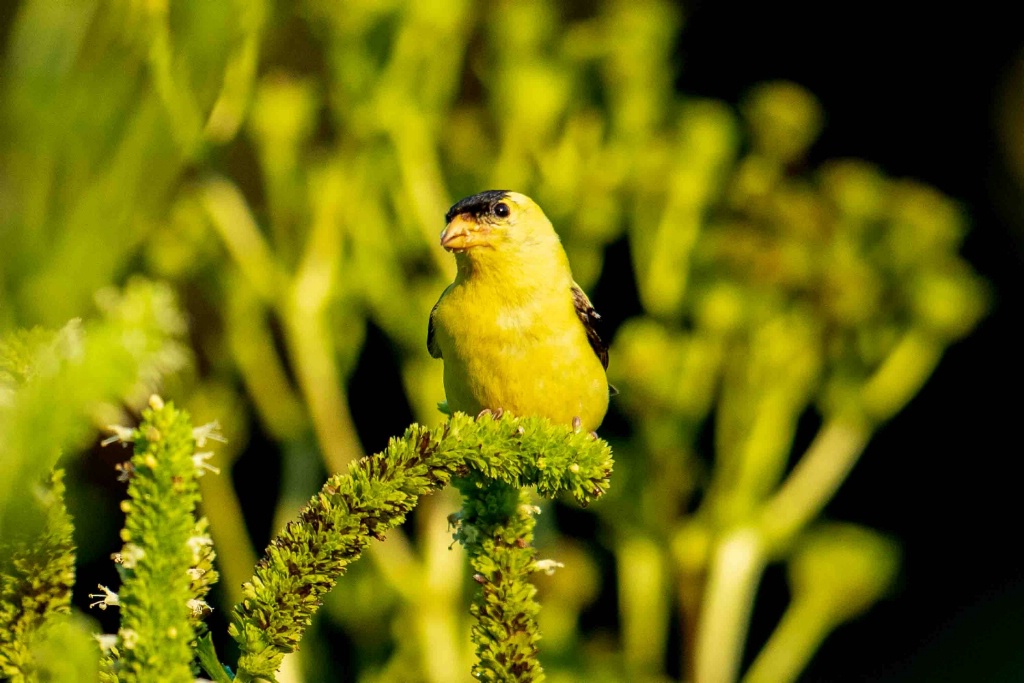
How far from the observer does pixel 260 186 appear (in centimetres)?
309

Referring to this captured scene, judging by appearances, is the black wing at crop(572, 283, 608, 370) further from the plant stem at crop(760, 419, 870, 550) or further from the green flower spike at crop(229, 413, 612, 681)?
the plant stem at crop(760, 419, 870, 550)

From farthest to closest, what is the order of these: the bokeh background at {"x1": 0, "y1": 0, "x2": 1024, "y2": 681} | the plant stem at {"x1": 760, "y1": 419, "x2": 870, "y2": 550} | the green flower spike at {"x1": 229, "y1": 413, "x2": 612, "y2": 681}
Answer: the plant stem at {"x1": 760, "y1": 419, "x2": 870, "y2": 550}, the bokeh background at {"x1": 0, "y1": 0, "x2": 1024, "y2": 681}, the green flower spike at {"x1": 229, "y1": 413, "x2": 612, "y2": 681}

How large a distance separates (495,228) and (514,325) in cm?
19

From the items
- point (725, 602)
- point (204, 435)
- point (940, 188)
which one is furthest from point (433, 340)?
point (940, 188)

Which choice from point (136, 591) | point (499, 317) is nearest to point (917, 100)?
point (499, 317)

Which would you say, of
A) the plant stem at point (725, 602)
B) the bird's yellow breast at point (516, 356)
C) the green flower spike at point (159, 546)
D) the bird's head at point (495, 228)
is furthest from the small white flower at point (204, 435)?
the plant stem at point (725, 602)

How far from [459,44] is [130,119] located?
230 centimetres

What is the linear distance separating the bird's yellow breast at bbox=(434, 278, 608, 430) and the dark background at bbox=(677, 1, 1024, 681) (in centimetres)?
188

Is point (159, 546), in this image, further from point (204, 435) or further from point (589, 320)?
point (589, 320)

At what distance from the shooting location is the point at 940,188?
3.11 m

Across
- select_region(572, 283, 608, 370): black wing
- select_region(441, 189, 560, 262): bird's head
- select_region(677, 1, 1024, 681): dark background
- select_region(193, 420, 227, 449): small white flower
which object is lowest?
select_region(193, 420, 227, 449): small white flower

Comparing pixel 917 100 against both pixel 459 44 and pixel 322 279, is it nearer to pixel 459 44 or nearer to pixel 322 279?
pixel 459 44

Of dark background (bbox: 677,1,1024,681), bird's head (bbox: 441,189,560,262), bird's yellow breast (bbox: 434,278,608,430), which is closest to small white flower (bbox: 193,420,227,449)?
bird's yellow breast (bbox: 434,278,608,430)

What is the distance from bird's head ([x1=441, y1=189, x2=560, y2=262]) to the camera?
1.51 m
